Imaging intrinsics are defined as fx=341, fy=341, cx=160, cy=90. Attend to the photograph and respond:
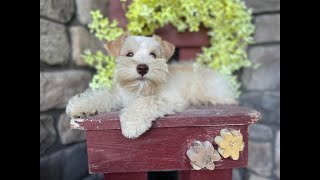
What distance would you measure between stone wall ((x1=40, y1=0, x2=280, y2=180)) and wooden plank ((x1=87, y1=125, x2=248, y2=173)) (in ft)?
1.30

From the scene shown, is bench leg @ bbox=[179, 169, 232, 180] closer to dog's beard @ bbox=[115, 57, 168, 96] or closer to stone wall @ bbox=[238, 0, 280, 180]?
dog's beard @ bbox=[115, 57, 168, 96]

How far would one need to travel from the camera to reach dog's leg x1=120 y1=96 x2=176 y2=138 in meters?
1.05

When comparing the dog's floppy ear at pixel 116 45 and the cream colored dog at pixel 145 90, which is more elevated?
the dog's floppy ear at pixel 116 45

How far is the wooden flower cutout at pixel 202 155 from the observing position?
1084 millimetres

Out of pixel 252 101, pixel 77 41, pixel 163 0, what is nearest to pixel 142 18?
pixel 163 0

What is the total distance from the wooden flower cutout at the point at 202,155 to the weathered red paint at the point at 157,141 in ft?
0.06

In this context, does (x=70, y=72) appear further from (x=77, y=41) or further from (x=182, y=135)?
(x=182, y=135)

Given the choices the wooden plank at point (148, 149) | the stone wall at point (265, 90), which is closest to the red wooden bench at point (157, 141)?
the wooden plank at point (148, 149)

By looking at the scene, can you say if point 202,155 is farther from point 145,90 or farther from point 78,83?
point 78,83

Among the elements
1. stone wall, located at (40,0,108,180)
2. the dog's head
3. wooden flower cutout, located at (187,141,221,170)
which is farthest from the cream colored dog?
stone wall, located at (40,0,108,180)

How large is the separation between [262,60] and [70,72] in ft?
3.10

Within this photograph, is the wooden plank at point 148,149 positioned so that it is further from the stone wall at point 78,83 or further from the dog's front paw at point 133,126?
the stone wall at point 78,83

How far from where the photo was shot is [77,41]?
5.22 feet

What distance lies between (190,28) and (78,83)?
23.8 inches
